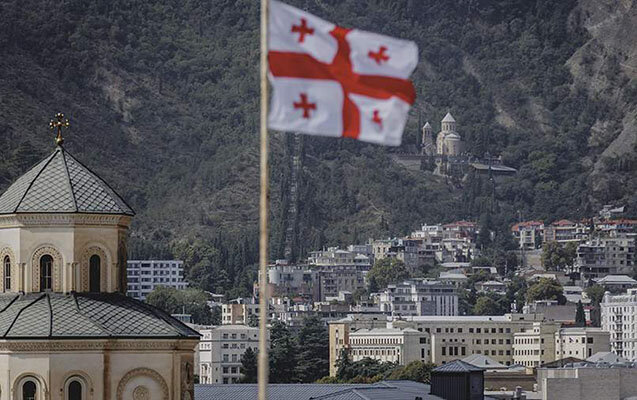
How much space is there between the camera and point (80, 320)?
68.3m

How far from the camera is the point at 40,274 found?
230 feet

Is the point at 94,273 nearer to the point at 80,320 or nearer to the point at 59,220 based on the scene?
the point at 59,220

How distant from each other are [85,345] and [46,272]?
2.75 metres

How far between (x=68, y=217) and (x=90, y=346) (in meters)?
3.89

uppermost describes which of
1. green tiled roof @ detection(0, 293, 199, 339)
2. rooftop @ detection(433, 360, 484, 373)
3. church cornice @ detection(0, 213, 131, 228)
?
church cornice @ detection(0, 213, 131, 228)

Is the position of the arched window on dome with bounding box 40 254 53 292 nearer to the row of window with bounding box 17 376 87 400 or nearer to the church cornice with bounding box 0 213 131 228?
the church cornice with bounding box 0 213 131 228

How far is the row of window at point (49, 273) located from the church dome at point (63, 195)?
4.17 feet

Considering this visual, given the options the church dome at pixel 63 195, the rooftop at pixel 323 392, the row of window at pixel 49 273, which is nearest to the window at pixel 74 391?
the row of window at pixel 49 273

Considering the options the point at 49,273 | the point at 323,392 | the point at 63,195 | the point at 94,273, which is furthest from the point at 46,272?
the point at 323,392

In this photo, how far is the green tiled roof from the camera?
223 feet

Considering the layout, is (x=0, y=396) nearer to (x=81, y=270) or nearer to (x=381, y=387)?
(x=81, y=270)

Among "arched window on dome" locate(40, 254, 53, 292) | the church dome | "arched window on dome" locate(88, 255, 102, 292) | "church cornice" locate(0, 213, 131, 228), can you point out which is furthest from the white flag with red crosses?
the church dome

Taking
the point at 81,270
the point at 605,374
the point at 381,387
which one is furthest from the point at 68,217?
the point at 605,374

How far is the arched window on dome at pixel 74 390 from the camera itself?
6800 cm
